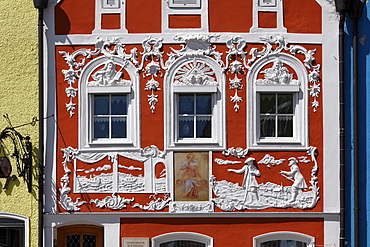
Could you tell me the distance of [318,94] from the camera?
14938 millimetres

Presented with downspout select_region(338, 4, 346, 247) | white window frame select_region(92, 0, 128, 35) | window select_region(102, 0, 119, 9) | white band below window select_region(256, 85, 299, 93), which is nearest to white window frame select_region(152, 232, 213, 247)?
downspout select_region(338, 4, 346, 247)

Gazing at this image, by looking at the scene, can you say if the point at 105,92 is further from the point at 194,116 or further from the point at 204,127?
the point at 204,127

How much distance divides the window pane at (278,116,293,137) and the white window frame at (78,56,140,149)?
2.80 m

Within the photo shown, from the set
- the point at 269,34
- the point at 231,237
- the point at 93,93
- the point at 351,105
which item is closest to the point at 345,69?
the point at 351,105

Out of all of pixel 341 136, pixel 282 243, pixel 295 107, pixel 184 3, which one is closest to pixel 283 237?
pixel 282 243

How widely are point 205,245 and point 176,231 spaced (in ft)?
2.15

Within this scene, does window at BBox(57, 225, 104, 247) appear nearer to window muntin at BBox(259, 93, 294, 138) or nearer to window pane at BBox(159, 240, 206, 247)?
window pane at BBox(159, 240, 206, 247)

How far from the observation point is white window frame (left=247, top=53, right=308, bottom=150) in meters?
14.9

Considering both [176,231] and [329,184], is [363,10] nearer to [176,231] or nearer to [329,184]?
[329,184]

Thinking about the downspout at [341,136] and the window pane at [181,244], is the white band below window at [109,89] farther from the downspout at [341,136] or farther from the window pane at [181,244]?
the downspout at [341,136]

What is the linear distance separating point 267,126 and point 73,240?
4453mm

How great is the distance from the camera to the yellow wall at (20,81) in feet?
48.9

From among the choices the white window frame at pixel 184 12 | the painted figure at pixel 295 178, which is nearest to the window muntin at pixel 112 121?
the white window frame at pixel 184 12

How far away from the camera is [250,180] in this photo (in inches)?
583
